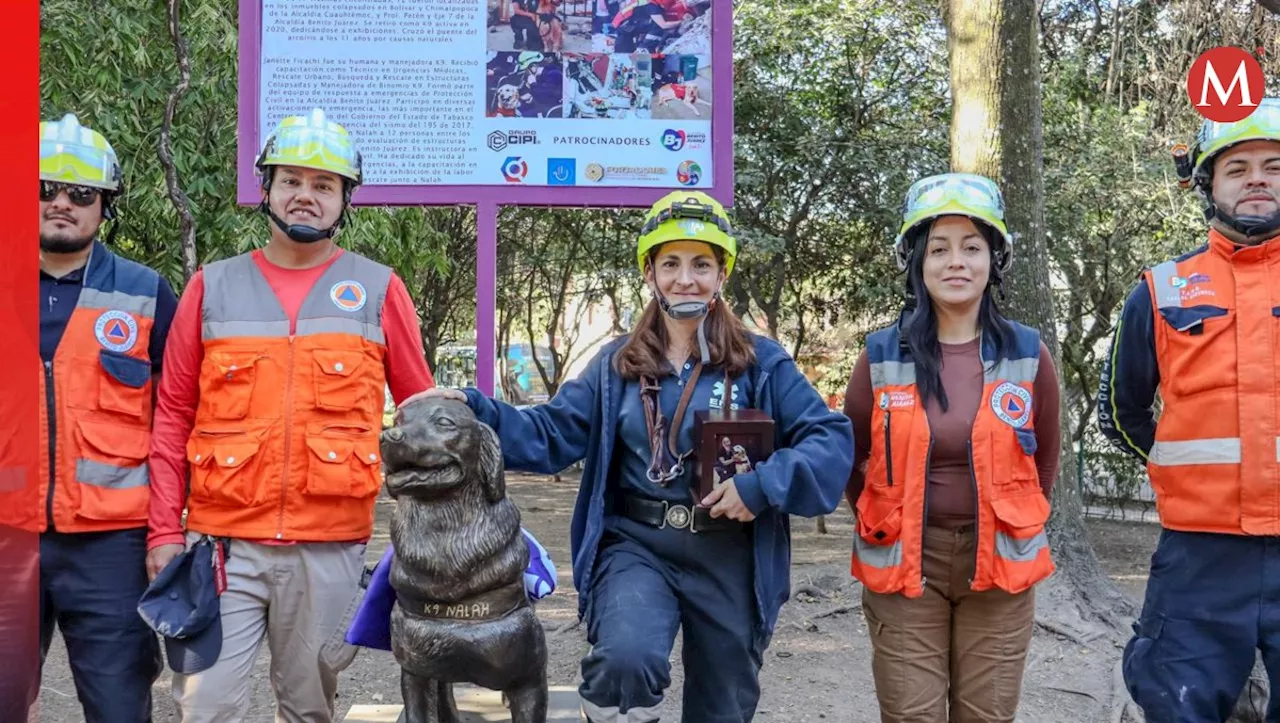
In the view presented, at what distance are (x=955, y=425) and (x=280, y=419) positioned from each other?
2.23m

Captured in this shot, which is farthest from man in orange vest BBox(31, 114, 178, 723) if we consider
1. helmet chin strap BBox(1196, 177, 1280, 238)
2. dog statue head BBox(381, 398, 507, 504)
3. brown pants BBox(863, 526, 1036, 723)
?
helmet chin strap BBox(1196, 177, 1280, 238)

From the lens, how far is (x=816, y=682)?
6367 mm

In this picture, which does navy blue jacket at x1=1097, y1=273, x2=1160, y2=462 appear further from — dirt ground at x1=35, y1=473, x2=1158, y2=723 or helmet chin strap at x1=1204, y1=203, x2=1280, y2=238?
dirt ground at x1=35, y1=473, x2=1158, y2=723

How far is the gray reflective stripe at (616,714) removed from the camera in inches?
142

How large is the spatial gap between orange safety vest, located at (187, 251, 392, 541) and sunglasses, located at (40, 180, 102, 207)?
0.50m

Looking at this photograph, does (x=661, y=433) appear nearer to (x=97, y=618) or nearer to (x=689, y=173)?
(x=97, y=618)

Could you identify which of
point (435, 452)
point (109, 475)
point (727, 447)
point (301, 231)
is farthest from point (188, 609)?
point (727, 447)

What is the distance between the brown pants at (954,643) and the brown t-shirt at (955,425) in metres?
0.11

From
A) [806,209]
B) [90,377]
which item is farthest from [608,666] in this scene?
[806,209]

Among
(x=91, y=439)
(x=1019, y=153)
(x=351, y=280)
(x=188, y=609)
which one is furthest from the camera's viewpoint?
(x=1019, y=153)

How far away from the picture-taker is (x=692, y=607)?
3.71m

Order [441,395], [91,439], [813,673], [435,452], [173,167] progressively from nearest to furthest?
[435,452], [441,395], [91,439], [173,167], [813,673]

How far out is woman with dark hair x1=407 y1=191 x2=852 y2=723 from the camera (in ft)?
11.7

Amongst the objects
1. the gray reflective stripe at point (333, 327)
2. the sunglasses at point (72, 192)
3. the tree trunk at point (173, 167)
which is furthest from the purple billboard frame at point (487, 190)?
the gray reflective stripe at point (333, 327)
